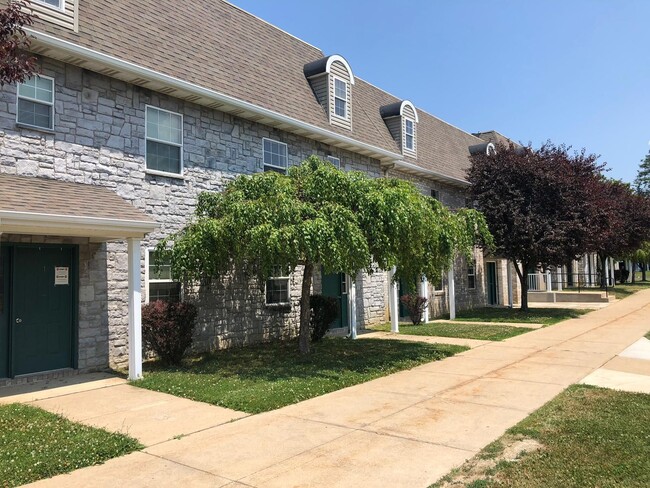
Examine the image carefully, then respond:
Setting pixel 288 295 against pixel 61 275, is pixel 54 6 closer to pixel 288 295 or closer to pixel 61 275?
pixel 61 275

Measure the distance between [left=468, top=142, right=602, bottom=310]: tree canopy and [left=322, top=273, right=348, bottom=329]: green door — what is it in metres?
6.97

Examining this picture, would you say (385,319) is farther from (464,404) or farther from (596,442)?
(596,442)

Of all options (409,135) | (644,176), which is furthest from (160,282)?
(644,176)

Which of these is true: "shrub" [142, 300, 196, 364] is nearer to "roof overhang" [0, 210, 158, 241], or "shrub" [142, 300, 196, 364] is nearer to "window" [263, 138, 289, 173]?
"roof overhang" [0, 210, 158, 241]

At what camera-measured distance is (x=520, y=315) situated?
67.4 ft

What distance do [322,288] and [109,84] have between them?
8111mm

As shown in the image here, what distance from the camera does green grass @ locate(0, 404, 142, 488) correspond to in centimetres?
509

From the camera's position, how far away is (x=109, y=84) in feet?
33.9

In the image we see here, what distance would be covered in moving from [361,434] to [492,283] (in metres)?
21.8

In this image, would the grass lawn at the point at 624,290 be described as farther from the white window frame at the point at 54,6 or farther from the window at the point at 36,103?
the white window frame at the point at 54,6

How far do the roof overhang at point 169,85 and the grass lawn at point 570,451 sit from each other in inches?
351

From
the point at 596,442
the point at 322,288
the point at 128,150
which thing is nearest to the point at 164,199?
the point at 128,150

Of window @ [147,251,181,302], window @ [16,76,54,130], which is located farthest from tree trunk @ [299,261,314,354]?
window @ [16,76,54,130]

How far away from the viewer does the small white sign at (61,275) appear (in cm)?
946
